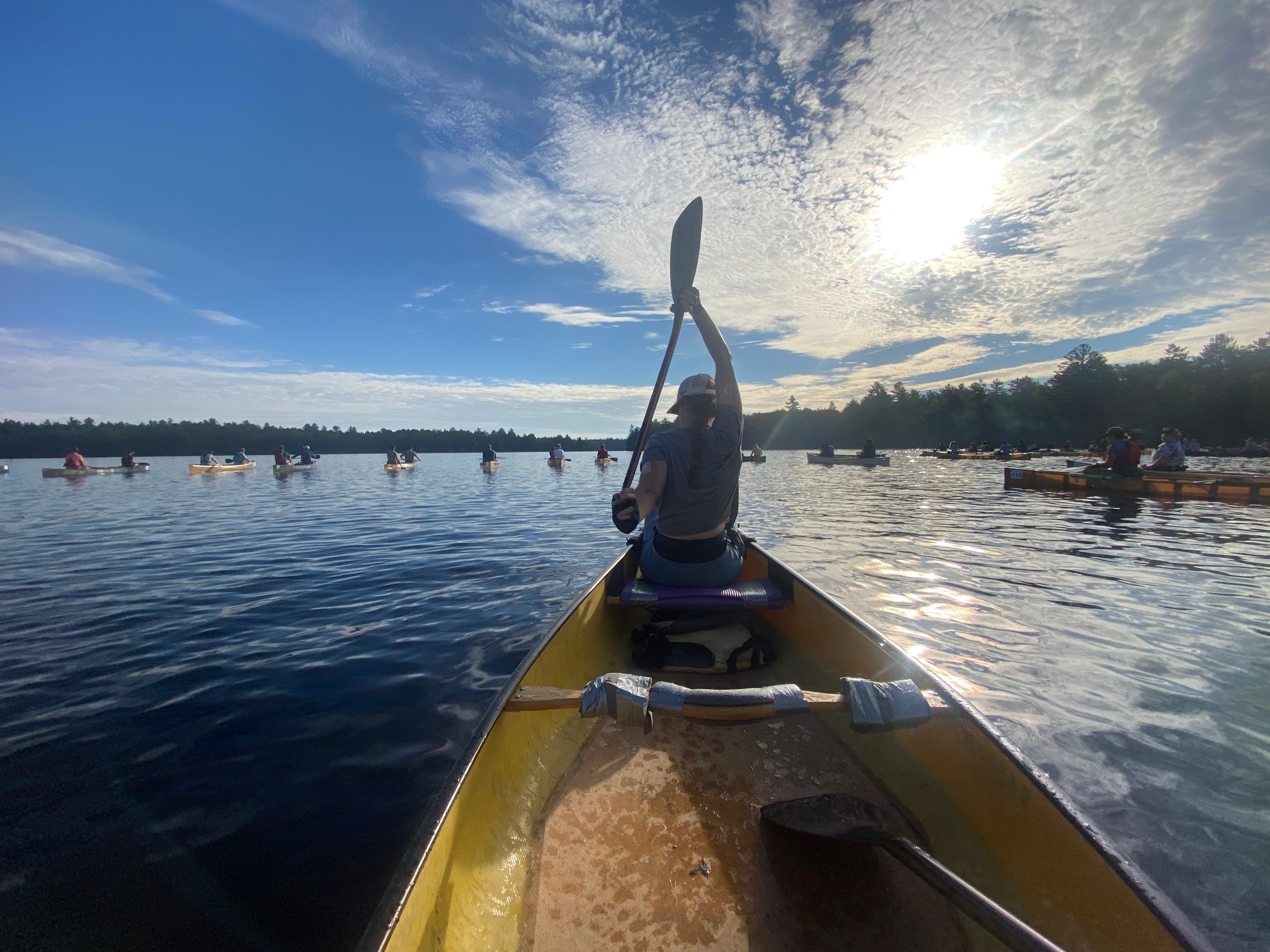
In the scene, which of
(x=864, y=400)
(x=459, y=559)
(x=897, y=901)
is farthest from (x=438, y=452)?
(x=897, y=901)

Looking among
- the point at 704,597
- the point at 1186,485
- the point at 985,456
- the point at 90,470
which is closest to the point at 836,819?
the point at 704,597

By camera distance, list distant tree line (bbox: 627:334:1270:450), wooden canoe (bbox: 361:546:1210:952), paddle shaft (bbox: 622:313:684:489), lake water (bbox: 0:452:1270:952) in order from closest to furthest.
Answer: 1. wooden canoe (bbox: 361:546:1210:952)
2. lake water (bbox: 0:452:1270:952)
3. paddle shaft (bbox: 622:313:684:489)
4. distant tree line (bbox: 627:334:1270:450)

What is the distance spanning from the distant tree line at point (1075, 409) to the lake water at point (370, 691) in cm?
6073

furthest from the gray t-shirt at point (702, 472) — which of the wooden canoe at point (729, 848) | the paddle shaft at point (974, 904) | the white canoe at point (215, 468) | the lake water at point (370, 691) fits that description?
the white canoe at point (215, 468)

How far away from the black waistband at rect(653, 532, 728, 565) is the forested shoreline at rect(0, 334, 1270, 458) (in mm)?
48805

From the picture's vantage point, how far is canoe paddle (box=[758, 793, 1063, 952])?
5.16 ft

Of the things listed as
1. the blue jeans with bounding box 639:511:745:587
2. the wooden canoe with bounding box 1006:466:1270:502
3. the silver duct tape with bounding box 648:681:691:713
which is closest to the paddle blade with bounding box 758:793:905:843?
the silver duct tape with bounding box 648:681:691:713

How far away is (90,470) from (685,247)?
43027mm

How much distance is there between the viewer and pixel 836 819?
7.65 feet

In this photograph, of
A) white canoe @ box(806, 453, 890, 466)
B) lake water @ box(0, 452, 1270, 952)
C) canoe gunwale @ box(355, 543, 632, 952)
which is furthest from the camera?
white canoe @ box(806, 453, 890, 466)

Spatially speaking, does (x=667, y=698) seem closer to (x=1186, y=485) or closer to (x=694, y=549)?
(x=694, y=549)

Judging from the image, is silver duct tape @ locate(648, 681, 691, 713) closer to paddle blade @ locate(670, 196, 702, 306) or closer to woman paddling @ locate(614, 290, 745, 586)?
woman paddling @ locate(614, 290, 745, 586)

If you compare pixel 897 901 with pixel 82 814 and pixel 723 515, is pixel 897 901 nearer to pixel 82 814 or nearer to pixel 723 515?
pixel 723 515

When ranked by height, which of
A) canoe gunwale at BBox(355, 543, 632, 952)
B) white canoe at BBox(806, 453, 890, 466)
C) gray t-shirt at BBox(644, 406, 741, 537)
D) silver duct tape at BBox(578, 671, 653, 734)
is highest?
gray t-shirt at BBox(644, 406, 741, 537)
